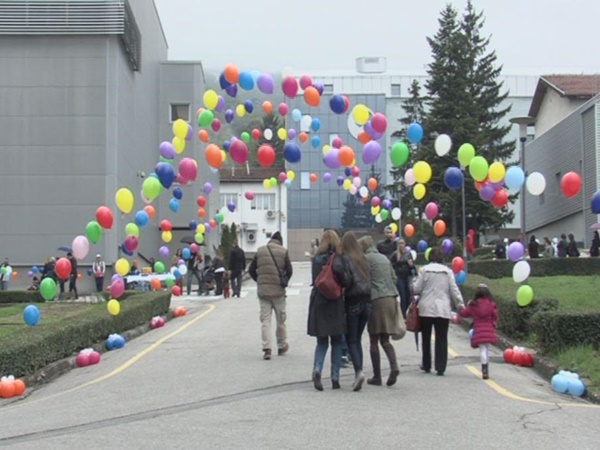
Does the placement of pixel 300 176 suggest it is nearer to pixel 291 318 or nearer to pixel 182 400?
pixel 291 318

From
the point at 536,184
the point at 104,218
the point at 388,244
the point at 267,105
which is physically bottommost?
the point at 388,244

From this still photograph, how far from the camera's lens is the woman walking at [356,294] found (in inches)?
376

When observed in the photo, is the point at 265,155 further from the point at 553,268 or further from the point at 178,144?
the point at 553,268

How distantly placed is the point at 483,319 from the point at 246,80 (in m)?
10.6

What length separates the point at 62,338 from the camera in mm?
13484

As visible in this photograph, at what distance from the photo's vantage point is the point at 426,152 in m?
46.3

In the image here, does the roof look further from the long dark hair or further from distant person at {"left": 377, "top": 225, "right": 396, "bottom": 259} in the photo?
the long dark hair

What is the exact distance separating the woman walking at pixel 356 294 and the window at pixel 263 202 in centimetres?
6269

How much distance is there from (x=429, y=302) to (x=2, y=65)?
28091 millimetres

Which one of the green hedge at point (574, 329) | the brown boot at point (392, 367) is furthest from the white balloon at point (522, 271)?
the brown boot at point (392, 367)

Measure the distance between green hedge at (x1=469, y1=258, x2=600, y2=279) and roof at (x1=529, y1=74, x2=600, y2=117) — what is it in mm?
17546

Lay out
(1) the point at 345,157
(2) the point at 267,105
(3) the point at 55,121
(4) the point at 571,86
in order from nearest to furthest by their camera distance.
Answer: (1) the point at 345,157, (2) the point at 267,105, (3) the point at 55,121, (4) the point at 571,86

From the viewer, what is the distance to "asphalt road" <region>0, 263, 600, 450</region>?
710 centimetres

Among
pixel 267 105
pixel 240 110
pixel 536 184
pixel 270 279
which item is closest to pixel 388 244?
pixel 536 184
